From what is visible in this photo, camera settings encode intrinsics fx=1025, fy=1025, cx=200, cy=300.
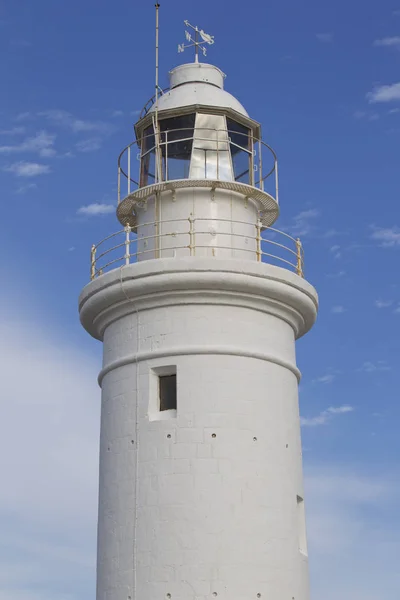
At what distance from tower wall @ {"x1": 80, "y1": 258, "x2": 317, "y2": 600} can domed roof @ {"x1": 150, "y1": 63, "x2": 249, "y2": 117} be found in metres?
3.53

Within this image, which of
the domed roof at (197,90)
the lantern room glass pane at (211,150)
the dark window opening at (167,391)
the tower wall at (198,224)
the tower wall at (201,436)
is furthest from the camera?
the domed roof at (197,90)

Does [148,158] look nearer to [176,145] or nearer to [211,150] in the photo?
[176,145]

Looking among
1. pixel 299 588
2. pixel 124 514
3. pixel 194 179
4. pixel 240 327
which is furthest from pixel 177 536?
pixel 194 179

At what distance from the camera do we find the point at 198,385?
1582 centimetres

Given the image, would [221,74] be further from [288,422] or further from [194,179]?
[288,422]

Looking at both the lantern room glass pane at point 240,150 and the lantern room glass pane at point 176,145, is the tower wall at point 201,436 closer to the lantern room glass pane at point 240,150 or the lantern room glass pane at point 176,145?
the lantern room glass pane at point 176,145

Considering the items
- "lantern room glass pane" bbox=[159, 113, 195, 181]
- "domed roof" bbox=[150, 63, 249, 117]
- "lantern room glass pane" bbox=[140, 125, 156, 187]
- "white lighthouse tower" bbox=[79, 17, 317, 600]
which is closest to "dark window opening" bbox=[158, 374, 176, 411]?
"white lighthouse tower" bbox=[79, 17, 317, 600]

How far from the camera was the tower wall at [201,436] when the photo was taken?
15133mm

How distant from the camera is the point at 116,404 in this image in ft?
54.4

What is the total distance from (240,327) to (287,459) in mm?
2224

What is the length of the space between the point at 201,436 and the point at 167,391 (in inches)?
43.3

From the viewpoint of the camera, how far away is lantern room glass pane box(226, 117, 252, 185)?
18266 mm

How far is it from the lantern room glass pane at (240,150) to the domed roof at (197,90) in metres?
0.30

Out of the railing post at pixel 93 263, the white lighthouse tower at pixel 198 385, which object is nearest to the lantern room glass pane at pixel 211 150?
the white lighthouse tower at pixel 198 385
